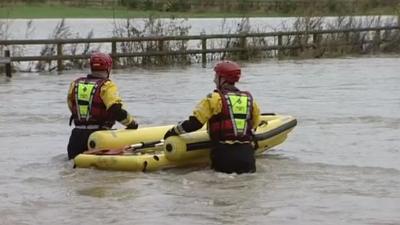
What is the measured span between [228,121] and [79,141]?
2.10m

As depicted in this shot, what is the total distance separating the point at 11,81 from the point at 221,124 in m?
15.1

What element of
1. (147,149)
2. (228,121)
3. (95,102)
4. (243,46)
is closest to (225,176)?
(228,121)

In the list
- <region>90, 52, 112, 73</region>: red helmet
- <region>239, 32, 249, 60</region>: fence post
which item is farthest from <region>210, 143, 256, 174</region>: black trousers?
<region>239, 32, 249, 60</region>: fence post

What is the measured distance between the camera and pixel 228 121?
1119 cm

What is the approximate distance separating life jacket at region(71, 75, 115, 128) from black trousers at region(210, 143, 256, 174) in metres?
1.49

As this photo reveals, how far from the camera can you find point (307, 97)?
832 inches

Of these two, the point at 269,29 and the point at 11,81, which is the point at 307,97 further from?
the point at 269,29

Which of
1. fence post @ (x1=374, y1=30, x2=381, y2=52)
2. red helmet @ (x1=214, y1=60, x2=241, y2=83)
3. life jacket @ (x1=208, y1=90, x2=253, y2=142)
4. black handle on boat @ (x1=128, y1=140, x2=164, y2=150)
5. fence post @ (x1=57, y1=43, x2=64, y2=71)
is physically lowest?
fence post @ (x1=374, y1=30, x2=381, y2=52)

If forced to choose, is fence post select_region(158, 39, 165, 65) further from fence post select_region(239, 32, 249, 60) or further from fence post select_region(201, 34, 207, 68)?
fence post select_region(239, 32, 249, 60)

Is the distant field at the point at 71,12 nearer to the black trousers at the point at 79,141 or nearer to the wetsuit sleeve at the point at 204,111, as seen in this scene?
the black trousers at the point at 79,141

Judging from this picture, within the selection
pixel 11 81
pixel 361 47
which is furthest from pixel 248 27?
pixel 11 81

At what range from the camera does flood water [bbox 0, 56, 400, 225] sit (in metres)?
9.34

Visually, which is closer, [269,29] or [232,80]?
[232,80]

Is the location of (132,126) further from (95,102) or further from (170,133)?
(170,133)
